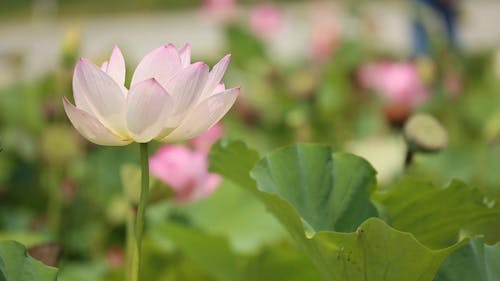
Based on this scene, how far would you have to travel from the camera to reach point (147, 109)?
517mm

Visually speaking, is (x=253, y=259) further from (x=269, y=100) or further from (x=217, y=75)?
(x=269, y=100)

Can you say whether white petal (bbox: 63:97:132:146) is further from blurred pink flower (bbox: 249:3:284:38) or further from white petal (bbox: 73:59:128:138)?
blurred pink flower (bbox: 249:3:284:38)

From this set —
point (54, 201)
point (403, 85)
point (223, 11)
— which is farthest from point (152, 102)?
point (223, 11)

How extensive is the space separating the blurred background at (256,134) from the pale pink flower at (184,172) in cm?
1

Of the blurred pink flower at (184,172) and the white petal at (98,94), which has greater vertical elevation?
the white petal at (98,94)

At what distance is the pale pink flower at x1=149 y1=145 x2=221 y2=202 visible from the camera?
939 millimetres

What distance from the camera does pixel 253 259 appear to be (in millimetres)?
800

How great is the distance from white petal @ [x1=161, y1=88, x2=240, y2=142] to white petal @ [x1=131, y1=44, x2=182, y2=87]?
0.09 ft

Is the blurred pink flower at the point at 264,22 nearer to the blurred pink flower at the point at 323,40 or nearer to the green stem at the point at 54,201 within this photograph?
the blurred pink flower at the point at 323,40

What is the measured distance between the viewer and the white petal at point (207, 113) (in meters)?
0.52

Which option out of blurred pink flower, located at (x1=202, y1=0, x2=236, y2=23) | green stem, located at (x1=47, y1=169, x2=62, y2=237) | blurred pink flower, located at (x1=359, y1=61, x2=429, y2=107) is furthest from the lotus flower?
blurred pink flower, located at (x1=202, y1=0, x2=236, y2=23)

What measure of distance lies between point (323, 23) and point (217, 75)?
73.9 inches

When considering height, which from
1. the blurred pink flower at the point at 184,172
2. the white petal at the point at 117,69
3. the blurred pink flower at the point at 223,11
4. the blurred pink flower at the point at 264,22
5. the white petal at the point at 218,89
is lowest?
the blurred pink flower at the point at 264,22

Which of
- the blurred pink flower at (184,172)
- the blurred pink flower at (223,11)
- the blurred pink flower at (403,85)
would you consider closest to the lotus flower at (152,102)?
the blurred pink flower at (184,172)
